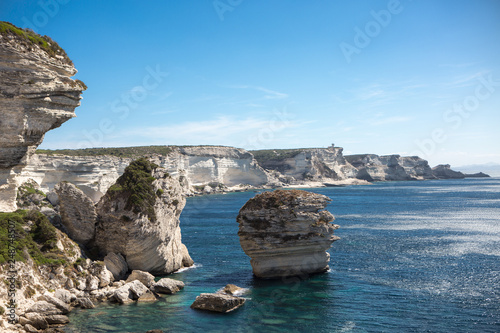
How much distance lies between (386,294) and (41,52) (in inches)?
1213

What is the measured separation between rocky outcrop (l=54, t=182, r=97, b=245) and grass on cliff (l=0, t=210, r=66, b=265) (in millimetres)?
2549

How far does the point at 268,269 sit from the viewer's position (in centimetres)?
3138

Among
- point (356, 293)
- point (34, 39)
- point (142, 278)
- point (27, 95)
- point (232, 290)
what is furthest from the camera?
point (142, 278)

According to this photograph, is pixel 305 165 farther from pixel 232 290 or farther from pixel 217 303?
pixel 217 303

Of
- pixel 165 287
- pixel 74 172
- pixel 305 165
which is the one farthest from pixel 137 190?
pixel 305 165

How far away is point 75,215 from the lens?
3191 centimetres

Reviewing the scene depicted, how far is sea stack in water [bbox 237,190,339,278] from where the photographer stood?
30.7 meters

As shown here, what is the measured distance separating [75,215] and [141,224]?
5.83 m

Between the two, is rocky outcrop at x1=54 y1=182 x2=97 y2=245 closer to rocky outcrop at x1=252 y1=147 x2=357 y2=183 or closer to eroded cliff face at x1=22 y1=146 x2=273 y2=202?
eroded cliff face at x1=22 y1=146 x2=273 y2=202

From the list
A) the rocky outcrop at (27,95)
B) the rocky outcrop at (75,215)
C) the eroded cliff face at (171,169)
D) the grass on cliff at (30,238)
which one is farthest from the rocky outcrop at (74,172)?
the rocky outcrop at (27,95)

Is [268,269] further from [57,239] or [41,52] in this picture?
[41,52]

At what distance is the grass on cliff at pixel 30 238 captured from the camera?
25156mm

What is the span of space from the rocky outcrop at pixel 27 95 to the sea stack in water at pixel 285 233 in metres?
17.1

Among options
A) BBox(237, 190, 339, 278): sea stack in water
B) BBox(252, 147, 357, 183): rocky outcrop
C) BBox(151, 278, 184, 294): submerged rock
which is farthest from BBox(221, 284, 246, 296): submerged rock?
BBox(252, 147, 357, 183): rocky outcrop
